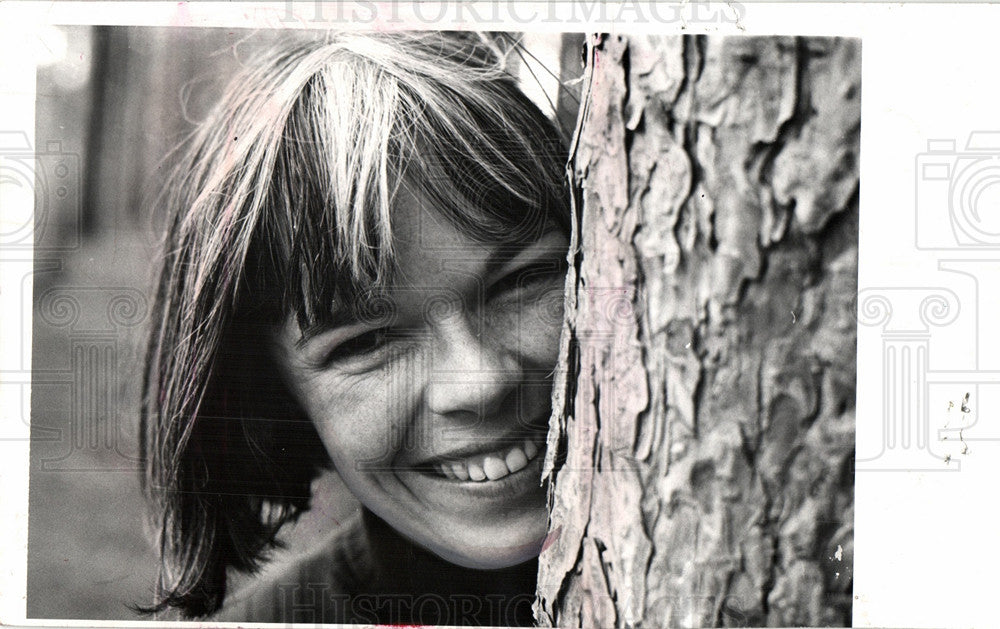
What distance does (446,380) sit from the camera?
1.97 m

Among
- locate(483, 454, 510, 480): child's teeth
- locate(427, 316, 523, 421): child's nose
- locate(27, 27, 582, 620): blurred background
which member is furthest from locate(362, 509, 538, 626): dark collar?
locate(427, 316, 523, 421): child's nose

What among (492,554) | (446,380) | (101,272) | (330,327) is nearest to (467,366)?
(446,380)

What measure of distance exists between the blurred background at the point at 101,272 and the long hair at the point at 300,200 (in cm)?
8

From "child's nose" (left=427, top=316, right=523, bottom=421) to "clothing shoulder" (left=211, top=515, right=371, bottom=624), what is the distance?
447 mm

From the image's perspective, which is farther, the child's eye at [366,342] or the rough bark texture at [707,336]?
the child's eye at [366,342]

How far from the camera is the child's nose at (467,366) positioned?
1968mm

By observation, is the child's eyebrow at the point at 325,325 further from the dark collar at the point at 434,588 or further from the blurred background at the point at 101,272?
the dark collar at the point at 434,588

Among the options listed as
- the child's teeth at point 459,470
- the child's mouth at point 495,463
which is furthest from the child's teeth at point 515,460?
the child's teeth at point 459,470

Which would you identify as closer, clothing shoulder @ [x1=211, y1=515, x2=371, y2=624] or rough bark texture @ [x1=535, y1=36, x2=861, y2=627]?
rough bark texture @ [x1=535, y1=36, x2=861, y2=627]

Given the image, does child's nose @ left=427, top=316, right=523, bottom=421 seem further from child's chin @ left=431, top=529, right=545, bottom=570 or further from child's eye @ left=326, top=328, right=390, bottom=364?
child's chin @ left=431, top=529, right=545, bottom=570

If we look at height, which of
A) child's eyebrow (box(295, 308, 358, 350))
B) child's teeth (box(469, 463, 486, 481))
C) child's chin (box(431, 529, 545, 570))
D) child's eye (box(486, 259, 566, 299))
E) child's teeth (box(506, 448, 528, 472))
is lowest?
child's chin (box(431, 529, 545, 570))

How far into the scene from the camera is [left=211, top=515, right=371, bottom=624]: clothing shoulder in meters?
2.02

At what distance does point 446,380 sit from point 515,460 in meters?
0.29

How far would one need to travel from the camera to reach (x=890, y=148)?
6.48 ft
